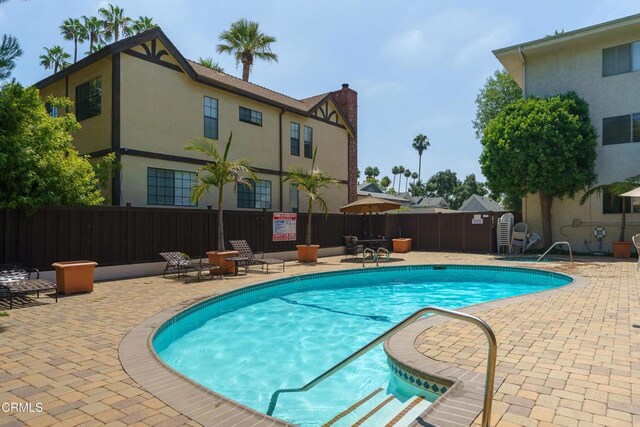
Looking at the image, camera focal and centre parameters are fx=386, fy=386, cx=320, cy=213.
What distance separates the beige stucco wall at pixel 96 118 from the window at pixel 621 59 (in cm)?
2052

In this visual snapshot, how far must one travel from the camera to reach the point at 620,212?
666 inches

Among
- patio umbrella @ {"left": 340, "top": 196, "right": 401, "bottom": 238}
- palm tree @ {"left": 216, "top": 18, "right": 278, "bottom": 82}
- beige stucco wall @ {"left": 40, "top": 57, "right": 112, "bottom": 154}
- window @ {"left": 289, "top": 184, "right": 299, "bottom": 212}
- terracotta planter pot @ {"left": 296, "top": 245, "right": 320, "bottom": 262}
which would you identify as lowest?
terracotta planter pot @ {"left": 296, "top": 245, "right": 320, "bottom": 262}

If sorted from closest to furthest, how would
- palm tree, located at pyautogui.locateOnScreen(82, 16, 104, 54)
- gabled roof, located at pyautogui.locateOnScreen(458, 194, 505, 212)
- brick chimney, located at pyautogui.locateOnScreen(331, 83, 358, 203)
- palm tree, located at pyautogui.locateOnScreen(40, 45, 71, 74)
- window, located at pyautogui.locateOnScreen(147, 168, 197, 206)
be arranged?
window, located at pyautogui.locateOnScreen(147, 168, 197, 206) → brick chimney, located at pyautogui.locateOnScreen(331, 83, 358, 203) → palm tree, located at pyautogui.locateOnScreen(40, 45, 71, 74) → palm tree, located at pyautogui.locateOnScreen(82, 16, 104, 54) → gabled roof, located at pyautogui.locateOnScreen(458, 194, 505, 212)

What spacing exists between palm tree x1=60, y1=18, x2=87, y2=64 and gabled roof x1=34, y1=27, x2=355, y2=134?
1940cm

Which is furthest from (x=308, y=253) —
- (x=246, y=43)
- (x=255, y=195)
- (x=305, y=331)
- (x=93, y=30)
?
(x=93, y=30)

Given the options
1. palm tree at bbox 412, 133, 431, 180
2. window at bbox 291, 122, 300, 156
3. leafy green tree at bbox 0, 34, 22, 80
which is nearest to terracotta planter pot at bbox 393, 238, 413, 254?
window at bbox 291, 122, 300, 156

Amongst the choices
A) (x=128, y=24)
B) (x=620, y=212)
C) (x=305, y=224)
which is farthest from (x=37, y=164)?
(x=128, y=24)

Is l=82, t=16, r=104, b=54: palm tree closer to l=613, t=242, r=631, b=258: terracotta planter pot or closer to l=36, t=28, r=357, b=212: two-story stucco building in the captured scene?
l=36, t=28, r=357, b=212: two-story stucco building

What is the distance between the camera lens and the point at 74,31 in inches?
1213

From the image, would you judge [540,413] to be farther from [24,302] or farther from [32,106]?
[32,106]

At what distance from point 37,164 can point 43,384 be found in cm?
753

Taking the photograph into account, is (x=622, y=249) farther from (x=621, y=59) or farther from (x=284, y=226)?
(x=284, y=226)

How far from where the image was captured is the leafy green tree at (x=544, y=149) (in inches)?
631

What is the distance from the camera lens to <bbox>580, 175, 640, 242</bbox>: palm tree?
591 inches
